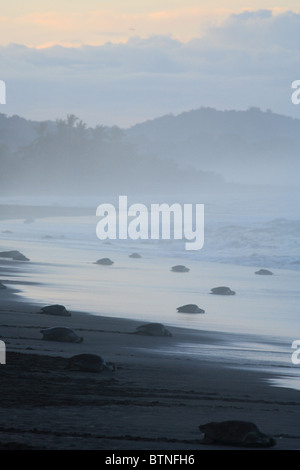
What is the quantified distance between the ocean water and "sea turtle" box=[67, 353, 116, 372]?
5.20 feet

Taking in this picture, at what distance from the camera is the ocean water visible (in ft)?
37.8

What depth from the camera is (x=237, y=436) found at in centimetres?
573

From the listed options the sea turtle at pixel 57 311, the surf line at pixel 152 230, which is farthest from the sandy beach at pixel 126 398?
the surf line at pixel 152 230

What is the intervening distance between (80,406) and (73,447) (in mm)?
1271

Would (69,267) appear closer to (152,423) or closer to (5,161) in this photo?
(152,423)

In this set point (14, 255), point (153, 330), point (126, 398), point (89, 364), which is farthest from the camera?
point (14, 255)

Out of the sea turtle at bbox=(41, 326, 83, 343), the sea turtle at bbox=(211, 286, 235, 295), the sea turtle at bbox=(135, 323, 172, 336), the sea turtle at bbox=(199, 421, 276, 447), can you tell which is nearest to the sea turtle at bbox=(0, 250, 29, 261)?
the sea turtle at bbox=(211, 286, 235, 295)

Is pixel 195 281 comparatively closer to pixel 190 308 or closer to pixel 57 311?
pixel 190 308

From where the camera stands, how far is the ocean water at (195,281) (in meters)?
11.5

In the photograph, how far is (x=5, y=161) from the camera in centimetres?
11081

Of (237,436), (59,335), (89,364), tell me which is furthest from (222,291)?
(237,436)

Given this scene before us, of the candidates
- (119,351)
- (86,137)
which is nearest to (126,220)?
(119,351)

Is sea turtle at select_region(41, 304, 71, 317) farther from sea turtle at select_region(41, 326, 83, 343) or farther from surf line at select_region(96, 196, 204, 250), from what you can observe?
surf line at select_region(96, 196, 204, 250)

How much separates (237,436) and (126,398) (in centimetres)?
163
